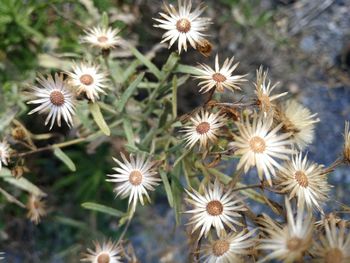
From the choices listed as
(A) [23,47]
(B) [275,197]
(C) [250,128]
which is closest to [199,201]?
(C) [250,128]

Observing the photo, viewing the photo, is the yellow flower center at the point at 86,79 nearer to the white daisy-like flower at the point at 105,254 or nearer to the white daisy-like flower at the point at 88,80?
the white daisy-like flower at the point at 88,80

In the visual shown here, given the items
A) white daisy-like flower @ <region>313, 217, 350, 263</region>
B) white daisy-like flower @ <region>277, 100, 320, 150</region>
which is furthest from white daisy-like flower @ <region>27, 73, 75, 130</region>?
white daisy-like flower @ <region>313, 217, 350, 263</region>

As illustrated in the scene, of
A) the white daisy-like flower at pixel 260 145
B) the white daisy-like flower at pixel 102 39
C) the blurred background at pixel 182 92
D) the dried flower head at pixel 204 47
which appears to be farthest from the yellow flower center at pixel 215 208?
the blurred background at pixel 182 92

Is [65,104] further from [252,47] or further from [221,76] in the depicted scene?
[252,47]

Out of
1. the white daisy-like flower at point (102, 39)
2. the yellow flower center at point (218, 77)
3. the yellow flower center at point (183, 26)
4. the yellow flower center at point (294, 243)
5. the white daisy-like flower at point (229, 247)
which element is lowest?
the yellow flower center at point (294, 243)

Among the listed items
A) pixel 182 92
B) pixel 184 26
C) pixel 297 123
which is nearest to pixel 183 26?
pixel 184 26

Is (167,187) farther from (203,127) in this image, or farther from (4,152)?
(4,152)
